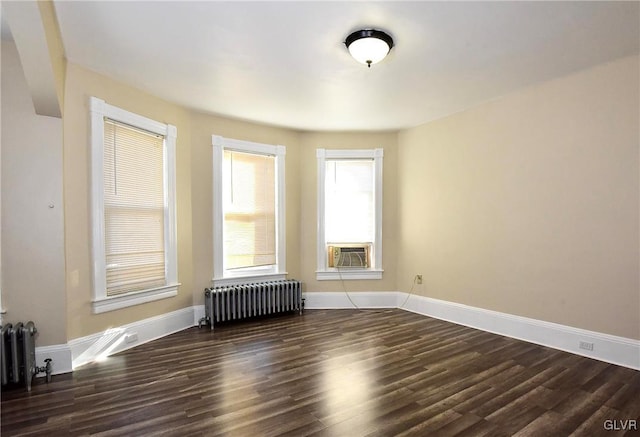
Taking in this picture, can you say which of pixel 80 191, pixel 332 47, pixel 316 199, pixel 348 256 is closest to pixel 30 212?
pixel 80 191

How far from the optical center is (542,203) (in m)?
3.67

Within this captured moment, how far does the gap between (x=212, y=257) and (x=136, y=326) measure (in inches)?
48.3

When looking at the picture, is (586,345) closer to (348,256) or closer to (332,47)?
(348,256)

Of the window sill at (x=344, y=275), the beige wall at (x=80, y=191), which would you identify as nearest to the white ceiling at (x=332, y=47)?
the beige wall at (x=80, y=191)

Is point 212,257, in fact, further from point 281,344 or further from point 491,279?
point 491,279

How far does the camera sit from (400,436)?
2121 millimetres

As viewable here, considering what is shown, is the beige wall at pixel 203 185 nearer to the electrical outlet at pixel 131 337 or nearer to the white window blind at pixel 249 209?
the white window blind at pixel 249 209

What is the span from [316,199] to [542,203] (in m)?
2.99

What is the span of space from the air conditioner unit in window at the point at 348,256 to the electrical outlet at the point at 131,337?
2.81 m

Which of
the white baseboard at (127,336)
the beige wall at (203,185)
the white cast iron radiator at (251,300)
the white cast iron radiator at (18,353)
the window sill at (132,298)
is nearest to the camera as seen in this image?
the white cast iron radiator at (18,353)

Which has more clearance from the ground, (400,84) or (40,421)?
(400,84)

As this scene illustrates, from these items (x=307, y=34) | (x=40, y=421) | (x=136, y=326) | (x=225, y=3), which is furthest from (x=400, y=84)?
(x=40, y=421)

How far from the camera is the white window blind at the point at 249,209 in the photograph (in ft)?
15.8

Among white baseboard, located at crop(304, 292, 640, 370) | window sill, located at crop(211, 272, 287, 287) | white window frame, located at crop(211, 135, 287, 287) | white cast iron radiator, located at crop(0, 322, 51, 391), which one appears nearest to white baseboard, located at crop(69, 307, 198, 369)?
white cast iron radiator, located at crop(0, 322, 51, 391)
